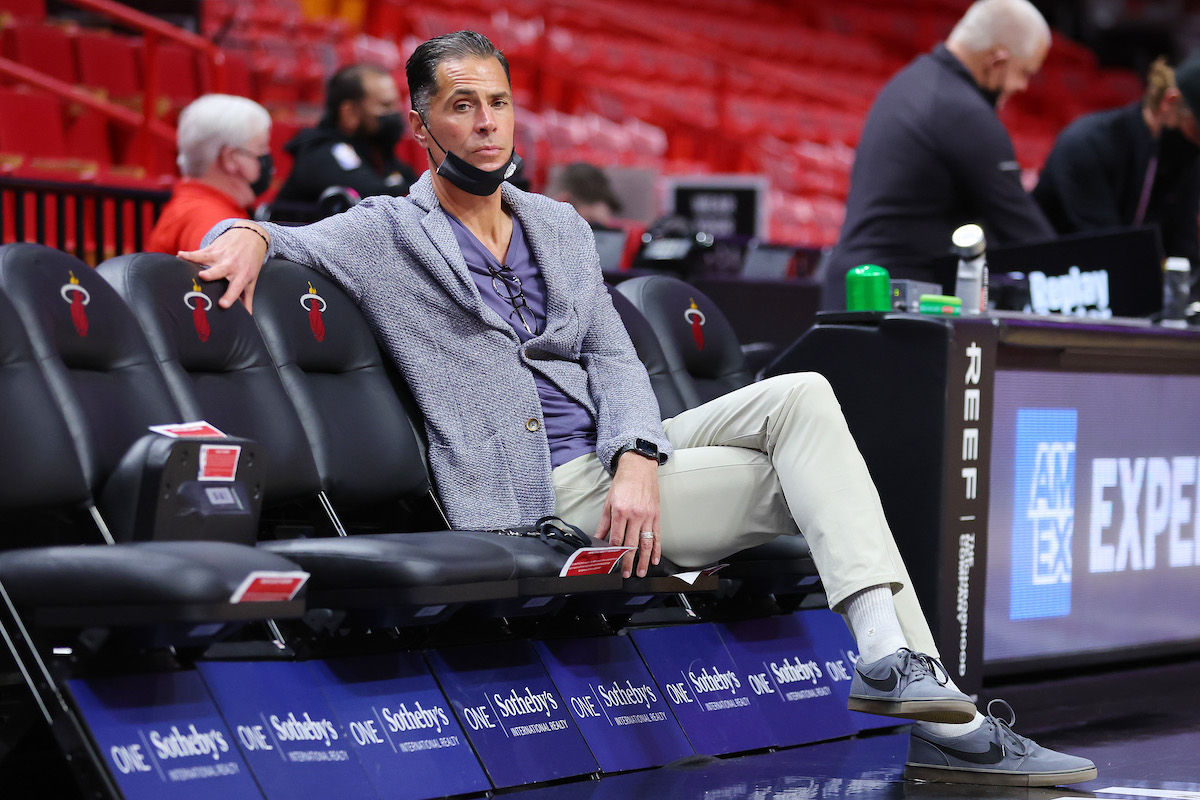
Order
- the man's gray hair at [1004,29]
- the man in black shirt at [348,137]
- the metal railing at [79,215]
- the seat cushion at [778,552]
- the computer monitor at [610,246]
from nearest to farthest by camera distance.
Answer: the seat cushion at [778,552], the man's gray hair at [1004,29], the metal railing at [79,215], the man in black shirt at [348,137], the computer monitor at [610,246]

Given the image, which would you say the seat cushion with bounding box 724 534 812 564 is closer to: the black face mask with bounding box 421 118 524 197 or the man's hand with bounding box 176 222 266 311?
the black face mask with bounding box 421 118 524 197

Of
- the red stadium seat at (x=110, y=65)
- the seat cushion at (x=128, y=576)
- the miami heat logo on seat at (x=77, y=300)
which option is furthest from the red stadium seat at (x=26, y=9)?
the seat cushion at (x=128, y=576)

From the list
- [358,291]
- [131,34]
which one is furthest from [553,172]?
[358,291]

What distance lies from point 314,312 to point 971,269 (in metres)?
1.56

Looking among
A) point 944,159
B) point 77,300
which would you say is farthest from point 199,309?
point 944,159

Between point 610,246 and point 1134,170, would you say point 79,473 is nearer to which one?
point 1134,170

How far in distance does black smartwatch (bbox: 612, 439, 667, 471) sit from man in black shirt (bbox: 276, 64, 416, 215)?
219 cm

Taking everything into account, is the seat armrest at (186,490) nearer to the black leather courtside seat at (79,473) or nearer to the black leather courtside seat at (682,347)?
the black leather courtside seat at (79,473)

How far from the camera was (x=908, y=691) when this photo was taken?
230cm

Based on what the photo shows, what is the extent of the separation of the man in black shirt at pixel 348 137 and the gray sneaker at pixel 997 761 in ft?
8.87

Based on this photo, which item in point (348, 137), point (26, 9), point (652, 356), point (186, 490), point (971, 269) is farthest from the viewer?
point (26, 9)

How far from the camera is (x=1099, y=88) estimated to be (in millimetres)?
16625

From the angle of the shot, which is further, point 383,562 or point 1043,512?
point 1043,512

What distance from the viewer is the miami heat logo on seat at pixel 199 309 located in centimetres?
251
